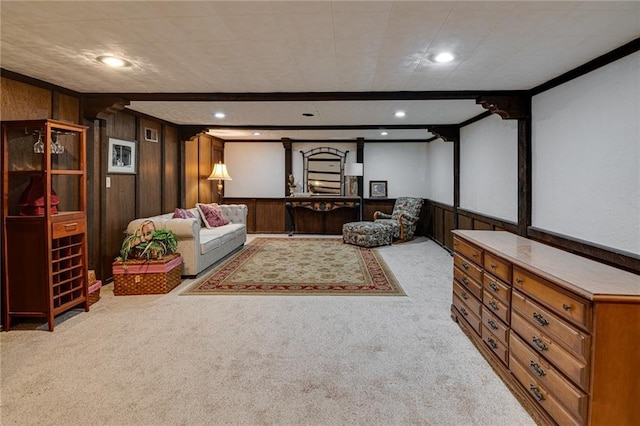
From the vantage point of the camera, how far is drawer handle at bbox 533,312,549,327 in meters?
1.93

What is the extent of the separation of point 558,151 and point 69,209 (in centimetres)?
490

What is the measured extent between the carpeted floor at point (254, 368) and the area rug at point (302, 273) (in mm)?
454

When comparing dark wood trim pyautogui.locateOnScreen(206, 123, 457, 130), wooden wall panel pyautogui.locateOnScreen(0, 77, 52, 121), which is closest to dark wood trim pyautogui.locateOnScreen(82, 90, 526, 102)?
wooden wall panel pyautogui.locateOnScreen(0, 77, 52, 121)

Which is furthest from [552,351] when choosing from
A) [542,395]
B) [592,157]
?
[592,157]

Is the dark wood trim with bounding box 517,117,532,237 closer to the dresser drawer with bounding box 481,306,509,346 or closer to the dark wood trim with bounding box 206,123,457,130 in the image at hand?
the dresser drawer with bounding box 481,306,509,346

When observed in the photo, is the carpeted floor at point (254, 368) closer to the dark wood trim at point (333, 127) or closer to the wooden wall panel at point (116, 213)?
the wooden wall panel at point (116, 213)

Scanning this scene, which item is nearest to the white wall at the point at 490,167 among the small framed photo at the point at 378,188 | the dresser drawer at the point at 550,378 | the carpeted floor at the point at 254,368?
the carpeted floor at the point at 254,368

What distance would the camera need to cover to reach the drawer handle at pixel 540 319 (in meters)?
1.93

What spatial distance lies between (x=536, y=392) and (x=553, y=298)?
0.54 m

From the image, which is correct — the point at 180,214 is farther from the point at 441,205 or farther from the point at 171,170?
the point at 441,205

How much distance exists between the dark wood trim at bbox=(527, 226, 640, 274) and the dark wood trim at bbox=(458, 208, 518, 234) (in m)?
0.56

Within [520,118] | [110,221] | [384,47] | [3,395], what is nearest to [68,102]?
[110,221]

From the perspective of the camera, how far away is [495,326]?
249 cm

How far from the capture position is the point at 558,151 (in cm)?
332
